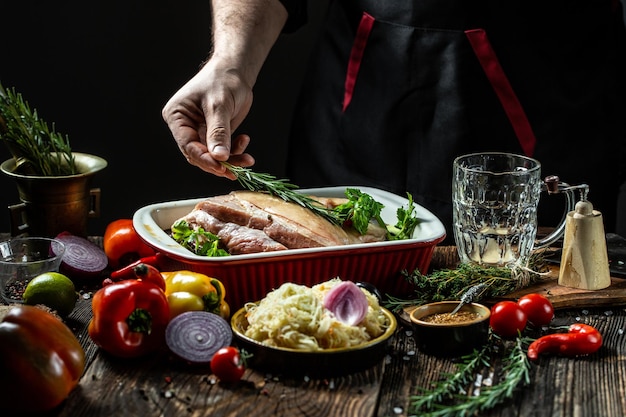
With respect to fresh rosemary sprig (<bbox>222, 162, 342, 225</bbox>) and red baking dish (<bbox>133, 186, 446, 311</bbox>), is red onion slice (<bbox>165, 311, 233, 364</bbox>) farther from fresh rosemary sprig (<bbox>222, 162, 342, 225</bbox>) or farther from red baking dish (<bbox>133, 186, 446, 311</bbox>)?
fresh rosemary sprig (<bbox>222, 162, 342, 225</bbox>)

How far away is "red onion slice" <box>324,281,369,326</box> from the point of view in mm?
2074

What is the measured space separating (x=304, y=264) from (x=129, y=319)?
50 centimetres

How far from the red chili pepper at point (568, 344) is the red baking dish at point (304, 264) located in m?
0.49

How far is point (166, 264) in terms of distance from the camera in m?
2.54

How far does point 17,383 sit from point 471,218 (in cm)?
132

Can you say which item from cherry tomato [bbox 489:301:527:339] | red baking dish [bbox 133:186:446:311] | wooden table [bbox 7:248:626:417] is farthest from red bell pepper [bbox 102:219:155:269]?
cherry tomato [bbox 489:301:527:339]

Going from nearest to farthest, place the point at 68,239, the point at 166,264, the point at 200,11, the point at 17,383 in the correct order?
the point at 17,383 → the point at 166,264 → the point at 68,239 → the point at 200,11

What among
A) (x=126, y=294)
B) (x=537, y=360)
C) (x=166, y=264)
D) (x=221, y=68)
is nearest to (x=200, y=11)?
(x=221, y=68)

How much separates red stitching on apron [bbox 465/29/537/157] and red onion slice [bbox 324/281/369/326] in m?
1.23

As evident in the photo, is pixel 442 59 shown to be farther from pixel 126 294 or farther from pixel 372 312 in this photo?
pixel 126 294

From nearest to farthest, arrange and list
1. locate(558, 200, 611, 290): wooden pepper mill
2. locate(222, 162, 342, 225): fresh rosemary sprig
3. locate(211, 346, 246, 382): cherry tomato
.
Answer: locate(211, 346, 246, 382): cherry tomato, locate(558, 200, 611, 290): wooden pepper mill, locate(222, 162, 342, 225): fresh rosemary sprig

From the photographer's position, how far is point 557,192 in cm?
260

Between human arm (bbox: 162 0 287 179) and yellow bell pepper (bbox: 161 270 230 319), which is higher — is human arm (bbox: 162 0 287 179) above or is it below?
above

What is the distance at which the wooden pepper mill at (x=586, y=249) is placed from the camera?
98.0 inches
